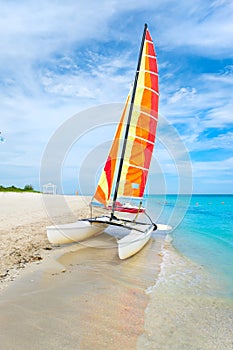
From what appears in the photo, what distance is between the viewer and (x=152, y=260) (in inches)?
265

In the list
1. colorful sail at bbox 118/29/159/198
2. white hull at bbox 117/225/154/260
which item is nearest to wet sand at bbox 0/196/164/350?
white hull at bbox 117/225/154/260

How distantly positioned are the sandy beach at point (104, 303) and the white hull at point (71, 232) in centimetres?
33

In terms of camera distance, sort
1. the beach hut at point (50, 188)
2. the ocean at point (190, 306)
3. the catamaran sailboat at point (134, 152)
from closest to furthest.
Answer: the ocean at point (190, 306), the catamaran sailboat at point (134, 152), the beach hut at point (50, 188)

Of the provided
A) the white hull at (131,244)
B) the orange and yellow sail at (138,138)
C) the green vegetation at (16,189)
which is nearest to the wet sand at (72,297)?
the white hull at (131,244)

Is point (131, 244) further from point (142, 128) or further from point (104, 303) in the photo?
point (142, 128)

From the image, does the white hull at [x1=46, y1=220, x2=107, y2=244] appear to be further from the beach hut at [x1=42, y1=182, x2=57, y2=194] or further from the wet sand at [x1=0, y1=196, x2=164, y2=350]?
the beach hut at [x1=42, y1=182, x2=57, y2=194]

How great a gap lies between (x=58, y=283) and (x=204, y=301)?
245 cm

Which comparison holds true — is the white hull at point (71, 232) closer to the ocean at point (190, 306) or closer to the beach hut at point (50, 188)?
the ocean at point (190, 306)

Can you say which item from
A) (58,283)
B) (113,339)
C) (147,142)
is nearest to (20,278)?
(58,283)

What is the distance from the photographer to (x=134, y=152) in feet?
29.0

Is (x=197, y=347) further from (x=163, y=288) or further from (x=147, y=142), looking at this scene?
(x=147, y=142)

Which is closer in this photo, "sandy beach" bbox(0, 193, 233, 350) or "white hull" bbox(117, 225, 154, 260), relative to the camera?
"sandy beach" bbox(0, 193, 233, 350)

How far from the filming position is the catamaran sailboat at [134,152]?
27.5 ft

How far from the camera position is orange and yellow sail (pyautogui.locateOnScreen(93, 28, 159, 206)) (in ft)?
28.0
